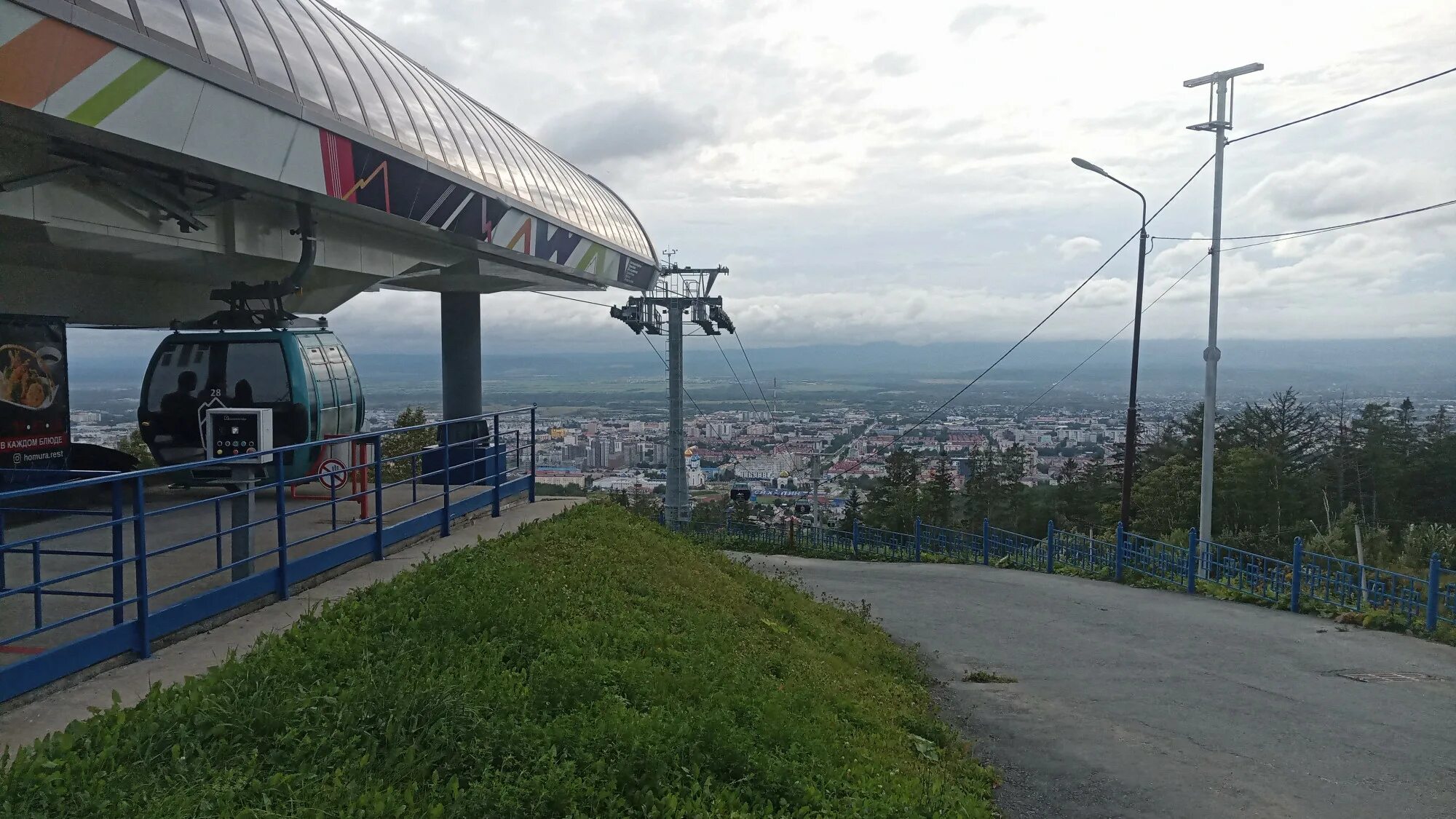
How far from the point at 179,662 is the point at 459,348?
13786 mm

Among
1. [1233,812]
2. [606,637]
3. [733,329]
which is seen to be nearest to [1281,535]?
[733,329]

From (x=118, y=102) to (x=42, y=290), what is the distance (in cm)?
489

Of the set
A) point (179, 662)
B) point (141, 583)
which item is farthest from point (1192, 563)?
point (141, 583)

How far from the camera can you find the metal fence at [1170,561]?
528 inches

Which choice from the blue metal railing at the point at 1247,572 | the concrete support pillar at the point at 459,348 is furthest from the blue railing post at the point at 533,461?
the blue metal railing at the point at 1247,572

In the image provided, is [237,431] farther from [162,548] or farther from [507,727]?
[507,727]

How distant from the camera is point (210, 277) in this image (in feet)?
41.1

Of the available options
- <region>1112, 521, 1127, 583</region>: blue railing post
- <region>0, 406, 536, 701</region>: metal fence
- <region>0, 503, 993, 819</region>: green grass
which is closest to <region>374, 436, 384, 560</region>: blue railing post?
<region>0, 406, 536, 701</region>: metal fence

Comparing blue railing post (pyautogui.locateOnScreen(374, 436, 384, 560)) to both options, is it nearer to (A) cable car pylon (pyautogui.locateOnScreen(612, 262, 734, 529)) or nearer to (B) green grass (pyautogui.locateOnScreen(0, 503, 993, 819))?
(B) green grass (pyautogui.locateOnScreen(0, 503, 993, 819))

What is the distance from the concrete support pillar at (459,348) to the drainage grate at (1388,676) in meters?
14.8

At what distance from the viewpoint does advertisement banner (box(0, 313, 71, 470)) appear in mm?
10461

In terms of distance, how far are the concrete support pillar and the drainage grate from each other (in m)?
14.8

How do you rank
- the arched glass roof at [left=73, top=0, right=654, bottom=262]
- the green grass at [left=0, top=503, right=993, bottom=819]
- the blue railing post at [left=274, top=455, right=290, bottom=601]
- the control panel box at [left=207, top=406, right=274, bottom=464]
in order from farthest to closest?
the arched glass roof at [left=73, top=0, right=654, bottom=262]
the control panel box at [left=207, top=406, right=274, bottom=464]
the blue railing post at [left=274, top=455, right=290, bottom=601]
the green grass at [left=0, top=503, right=993, bottom=819]

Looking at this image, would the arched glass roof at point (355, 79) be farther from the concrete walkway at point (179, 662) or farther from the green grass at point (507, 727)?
the green grass at point (507, 727)
